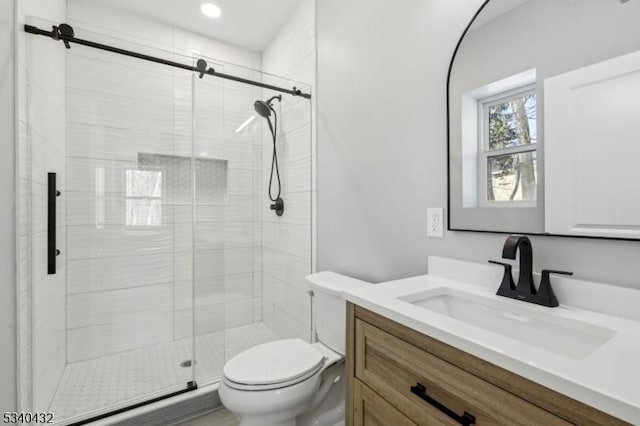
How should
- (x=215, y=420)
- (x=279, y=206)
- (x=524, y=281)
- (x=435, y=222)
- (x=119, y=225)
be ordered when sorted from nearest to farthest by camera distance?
(x=524, y=281) < (x=435, y=222) < (x=215, y=420) < (x=119, y=225) < (x=279, y=206)

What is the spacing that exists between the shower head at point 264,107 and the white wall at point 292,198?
8 cm

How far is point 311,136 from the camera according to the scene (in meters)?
2.10

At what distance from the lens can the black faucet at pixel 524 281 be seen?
2.83 ft

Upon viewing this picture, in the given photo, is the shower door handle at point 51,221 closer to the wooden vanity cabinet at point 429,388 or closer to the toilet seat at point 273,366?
the toilet seat at point 273,366

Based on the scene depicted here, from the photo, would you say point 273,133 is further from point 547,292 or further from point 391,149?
point 547,292

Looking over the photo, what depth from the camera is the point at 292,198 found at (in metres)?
2.28

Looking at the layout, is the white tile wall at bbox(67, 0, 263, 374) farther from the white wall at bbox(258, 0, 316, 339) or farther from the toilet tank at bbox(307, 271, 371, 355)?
the toilet tank at bbox(307, 271, 371, 355)

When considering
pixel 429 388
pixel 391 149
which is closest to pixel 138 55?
pixel 391 149

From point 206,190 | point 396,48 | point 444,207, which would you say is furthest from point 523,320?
point 206,190

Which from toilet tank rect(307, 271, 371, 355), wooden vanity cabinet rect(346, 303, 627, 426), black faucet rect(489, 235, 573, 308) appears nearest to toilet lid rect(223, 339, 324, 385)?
toilet tank rect(307, 271, 371, 355)

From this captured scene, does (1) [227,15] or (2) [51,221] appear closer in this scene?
(2) [51,221]

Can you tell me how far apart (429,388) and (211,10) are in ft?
8.84

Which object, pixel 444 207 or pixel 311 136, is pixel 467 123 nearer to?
pixel 444 207

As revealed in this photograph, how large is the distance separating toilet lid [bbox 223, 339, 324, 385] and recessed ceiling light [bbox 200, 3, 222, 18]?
2.35 meters
